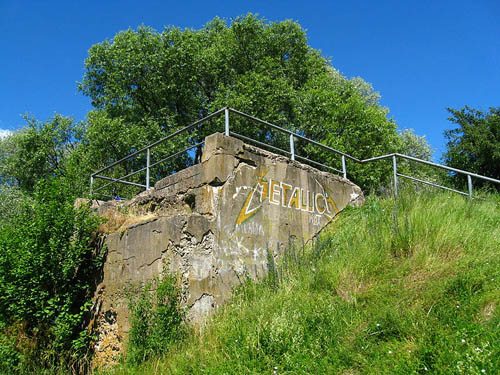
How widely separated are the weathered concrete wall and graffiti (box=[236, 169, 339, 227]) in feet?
0.06

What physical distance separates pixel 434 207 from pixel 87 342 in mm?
6161

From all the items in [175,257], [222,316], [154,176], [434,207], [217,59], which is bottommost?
[222,316]

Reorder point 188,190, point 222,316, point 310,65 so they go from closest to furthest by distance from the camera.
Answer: point 222,316 < point 188,190 < point 310,65

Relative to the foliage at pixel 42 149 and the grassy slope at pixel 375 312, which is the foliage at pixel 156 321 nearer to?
the grassy slope at pixel 375 312

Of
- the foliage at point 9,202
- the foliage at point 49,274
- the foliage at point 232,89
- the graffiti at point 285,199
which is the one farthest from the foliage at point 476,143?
the foliage at point 9,202

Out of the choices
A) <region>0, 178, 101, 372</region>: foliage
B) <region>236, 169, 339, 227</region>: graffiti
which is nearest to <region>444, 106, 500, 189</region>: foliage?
<region>236, 169, 339, 227</region>: graffiti

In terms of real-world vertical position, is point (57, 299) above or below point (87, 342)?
above

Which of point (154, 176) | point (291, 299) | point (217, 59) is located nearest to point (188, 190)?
point (291, 299)

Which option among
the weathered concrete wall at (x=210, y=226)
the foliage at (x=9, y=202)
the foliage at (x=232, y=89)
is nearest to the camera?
the weathered concrete wall at (x=210, y=226)

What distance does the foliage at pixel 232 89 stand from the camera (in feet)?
59.6

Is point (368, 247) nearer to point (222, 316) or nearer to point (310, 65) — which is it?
point (222, 316)

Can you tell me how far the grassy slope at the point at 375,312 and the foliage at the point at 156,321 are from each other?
21 cm

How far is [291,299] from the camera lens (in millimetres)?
5348

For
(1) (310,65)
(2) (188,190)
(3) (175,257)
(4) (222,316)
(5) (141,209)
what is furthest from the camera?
(1) (310,65)
